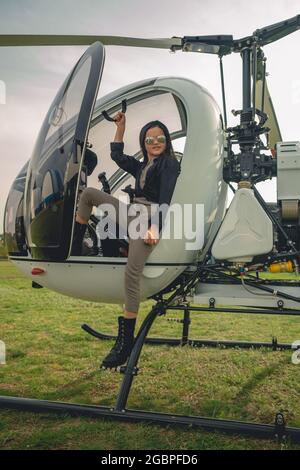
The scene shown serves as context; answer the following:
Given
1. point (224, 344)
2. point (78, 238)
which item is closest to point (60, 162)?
point (78, 238)

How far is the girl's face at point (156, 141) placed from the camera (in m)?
3.33

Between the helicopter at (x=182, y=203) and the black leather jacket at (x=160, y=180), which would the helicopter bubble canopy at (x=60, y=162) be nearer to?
the helicopter at (x=182, y=203)

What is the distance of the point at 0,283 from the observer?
12.3 meters

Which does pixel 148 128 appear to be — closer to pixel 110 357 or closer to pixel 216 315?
pixel 110 357

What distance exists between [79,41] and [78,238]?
1635 mm

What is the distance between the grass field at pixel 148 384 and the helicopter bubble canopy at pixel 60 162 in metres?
0.84

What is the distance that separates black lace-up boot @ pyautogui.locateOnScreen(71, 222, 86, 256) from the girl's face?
0.82 metres

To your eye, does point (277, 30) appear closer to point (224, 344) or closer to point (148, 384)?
point (148, 384)

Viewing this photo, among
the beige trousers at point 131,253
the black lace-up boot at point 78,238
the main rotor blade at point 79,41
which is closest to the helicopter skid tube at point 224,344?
the beige trousers at point 131,253

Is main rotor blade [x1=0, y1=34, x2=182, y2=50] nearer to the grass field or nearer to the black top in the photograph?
the black top

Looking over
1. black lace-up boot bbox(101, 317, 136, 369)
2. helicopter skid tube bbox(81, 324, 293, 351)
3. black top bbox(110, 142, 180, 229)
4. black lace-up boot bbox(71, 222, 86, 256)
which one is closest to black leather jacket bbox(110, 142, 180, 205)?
black top bbox(110, 142, 180, 229)

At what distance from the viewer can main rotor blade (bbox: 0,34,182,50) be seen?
127 inches

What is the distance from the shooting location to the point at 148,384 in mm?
3803
